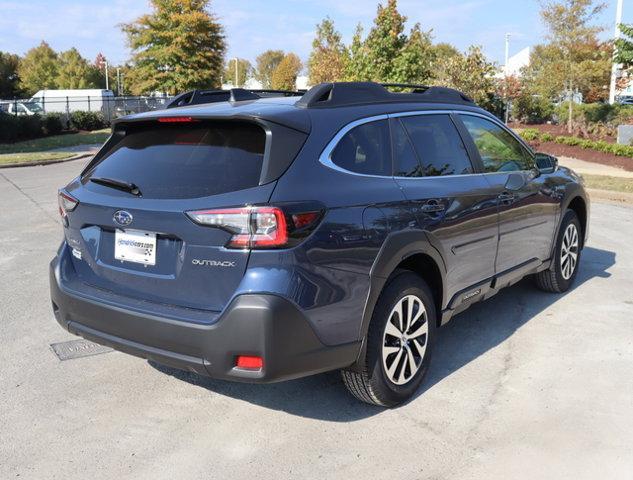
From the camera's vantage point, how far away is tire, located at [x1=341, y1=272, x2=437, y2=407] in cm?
362

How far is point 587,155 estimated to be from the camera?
18.5m

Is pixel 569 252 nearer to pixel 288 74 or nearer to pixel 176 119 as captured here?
pixel 176 119

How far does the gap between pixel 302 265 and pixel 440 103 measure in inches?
81.8

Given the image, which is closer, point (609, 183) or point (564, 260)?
point (564, 260)

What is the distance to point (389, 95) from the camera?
4.18m

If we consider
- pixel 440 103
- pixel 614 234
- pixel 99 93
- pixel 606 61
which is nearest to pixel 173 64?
pixel 99 93

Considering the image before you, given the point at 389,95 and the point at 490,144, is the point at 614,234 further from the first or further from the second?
the point at 389,95

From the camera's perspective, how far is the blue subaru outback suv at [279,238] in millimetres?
3115

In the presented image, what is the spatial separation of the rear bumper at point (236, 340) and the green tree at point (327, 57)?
80.8ft

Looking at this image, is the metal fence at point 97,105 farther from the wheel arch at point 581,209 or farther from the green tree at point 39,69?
the green tree at point 39,69

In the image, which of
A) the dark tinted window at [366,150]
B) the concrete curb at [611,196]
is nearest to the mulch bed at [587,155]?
the concrete curb at [611,196]

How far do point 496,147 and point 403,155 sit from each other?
1447 mm

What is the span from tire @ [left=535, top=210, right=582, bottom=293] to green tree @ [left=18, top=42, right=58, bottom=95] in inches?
3066

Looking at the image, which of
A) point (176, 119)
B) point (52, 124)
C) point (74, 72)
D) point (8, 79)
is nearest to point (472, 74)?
point (176, 119)
